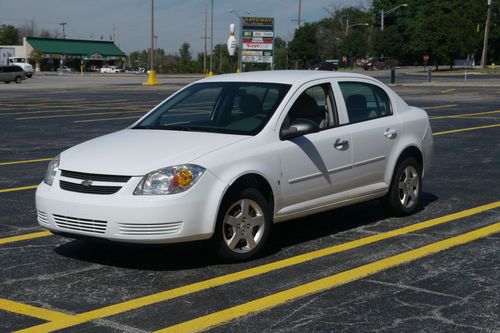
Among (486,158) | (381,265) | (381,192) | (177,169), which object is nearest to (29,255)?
(177,169)

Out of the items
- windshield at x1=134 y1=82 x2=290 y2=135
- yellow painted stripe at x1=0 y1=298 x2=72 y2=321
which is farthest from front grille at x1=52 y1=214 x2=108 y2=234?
windshield at x1=134 y1=82 x2=290 y2=135

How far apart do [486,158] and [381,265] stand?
23.9 ft

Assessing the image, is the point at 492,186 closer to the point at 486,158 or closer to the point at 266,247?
the point at 486,158

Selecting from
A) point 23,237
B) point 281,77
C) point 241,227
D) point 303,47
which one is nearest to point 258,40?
point 303,47

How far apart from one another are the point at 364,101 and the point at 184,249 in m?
2.45

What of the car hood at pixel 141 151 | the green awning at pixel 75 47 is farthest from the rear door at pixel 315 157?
the green awning at pixel 75 47

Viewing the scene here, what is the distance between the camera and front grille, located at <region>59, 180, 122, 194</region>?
566cm

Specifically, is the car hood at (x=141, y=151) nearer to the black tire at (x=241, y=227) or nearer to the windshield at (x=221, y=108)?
the windshield at (x=221, y=108)

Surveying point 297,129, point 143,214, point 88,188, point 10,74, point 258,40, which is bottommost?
point 10,74

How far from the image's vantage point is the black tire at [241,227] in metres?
5.92

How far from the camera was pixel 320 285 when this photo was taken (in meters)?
5.46

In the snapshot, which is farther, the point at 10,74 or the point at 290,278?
the point at 10,74

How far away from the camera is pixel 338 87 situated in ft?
24.0

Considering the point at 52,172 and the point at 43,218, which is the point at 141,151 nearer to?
the point at 52,172
